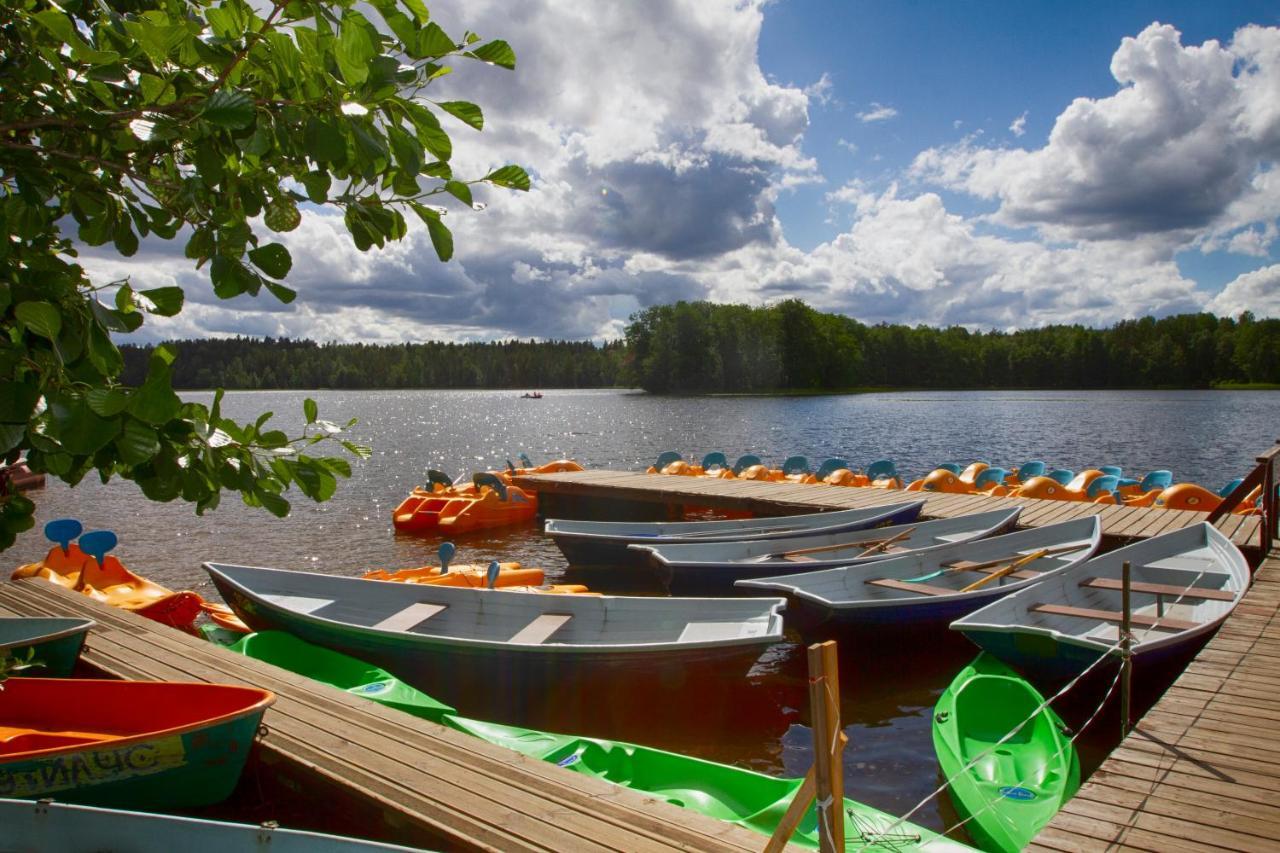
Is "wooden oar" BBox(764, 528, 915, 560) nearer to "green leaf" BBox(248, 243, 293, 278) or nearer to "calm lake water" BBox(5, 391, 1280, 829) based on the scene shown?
"calm lake water" BBox(5, 391, 1280, 829)

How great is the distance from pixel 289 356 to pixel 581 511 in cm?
16872

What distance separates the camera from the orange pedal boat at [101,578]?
923 centimetres

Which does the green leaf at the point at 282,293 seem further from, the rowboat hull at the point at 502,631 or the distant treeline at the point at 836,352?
the distant treeline at the point at 836,352

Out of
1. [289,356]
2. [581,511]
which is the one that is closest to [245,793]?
[581,511]

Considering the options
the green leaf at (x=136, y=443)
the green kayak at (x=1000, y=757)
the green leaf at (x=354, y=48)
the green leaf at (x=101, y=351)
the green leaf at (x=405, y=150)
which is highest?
the green leaf at (x=354, y=48)

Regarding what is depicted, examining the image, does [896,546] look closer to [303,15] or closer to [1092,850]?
[1092,850]

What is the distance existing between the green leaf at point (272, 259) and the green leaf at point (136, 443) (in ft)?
1.53

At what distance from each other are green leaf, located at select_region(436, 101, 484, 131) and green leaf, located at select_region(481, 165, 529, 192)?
0.39 feet

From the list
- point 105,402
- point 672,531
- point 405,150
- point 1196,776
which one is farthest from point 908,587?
point 105,402

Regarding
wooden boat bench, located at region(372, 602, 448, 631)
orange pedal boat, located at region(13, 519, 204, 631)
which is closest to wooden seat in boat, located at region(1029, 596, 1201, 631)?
wooden boat bench, located at region(372, 602, 448, 631)

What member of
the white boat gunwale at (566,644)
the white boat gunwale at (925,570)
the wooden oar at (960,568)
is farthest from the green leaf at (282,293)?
the wooden oar at (960,568)

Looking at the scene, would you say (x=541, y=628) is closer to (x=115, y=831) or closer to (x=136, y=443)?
(x=115, y=831)

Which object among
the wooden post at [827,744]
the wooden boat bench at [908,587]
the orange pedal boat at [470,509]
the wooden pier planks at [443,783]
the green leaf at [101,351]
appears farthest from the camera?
the orange pedal boat at [470,509]

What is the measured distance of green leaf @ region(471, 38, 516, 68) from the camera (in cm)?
173
